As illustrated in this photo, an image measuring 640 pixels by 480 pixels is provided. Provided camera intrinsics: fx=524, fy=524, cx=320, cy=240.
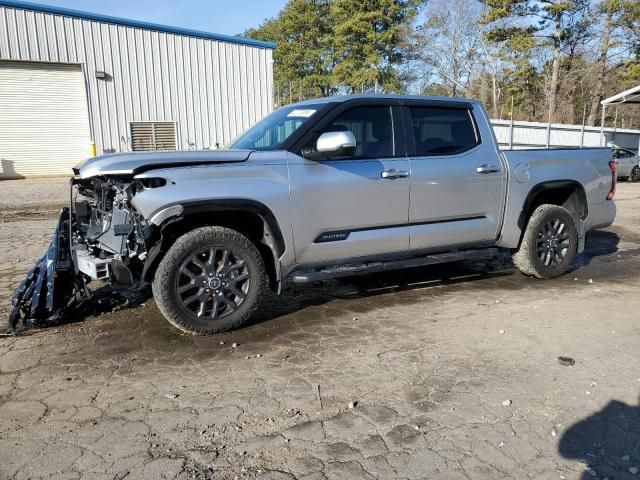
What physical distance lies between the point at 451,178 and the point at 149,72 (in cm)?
1781

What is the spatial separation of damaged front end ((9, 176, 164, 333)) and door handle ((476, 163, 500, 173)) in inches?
123

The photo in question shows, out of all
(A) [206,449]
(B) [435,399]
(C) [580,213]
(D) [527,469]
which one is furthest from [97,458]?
(C) [580,213]

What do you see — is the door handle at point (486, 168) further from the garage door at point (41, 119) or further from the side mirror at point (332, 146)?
the garage door at point (41, 119)

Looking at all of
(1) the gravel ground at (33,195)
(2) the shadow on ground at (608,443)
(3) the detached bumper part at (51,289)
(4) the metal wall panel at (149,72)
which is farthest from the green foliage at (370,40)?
(2) the shadow on ground at (608,443)

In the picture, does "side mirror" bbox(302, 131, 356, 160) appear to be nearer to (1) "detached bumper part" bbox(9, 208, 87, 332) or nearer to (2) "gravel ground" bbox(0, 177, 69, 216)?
(1) "detached bumper part" bbox(9, 208, 87, 332)

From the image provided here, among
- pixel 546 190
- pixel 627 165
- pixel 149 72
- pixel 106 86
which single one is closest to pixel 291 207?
pixel 546 190

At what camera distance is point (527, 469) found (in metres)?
2.55

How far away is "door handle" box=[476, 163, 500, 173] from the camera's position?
5.28 m

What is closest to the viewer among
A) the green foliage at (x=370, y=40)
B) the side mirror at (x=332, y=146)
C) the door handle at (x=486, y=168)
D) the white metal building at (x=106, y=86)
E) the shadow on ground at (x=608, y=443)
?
the shadow on ground at (x=608, y=443)

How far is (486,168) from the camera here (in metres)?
5.32

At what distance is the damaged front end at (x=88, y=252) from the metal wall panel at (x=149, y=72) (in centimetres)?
1276

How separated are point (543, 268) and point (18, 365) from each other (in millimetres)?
5180

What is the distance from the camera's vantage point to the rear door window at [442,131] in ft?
16.7

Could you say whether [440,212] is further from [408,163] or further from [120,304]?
[120,304]
